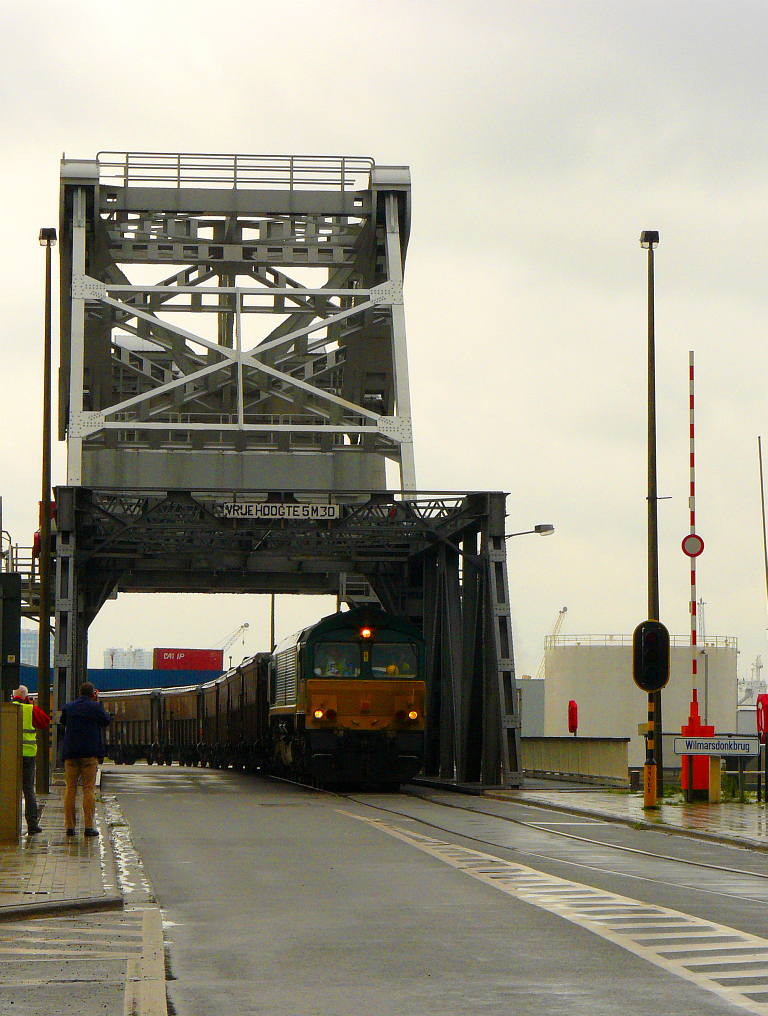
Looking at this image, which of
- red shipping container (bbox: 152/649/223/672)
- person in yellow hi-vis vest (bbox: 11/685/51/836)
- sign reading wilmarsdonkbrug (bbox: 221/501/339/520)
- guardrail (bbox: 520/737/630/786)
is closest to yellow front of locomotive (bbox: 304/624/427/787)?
sign reading wilmarsdonkbrug (bbox: 221/501/339/520)

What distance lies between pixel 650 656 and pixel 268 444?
22.2 metres

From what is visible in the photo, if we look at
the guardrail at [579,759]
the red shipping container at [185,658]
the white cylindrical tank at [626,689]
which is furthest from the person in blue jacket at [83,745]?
the red shipping container at [185,658]

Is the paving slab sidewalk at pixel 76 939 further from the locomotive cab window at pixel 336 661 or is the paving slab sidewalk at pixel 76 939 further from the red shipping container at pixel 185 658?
the red shipping container at pixel 185 658

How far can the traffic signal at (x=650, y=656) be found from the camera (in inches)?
901

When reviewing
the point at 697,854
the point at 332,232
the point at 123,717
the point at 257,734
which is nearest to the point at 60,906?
the point at 697,854

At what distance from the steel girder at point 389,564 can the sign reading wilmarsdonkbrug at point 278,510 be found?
36 cm

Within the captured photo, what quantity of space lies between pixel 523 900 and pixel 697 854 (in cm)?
504

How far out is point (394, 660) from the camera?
3008 centimetres

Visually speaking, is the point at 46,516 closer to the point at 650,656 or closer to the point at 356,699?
the point at 356,699

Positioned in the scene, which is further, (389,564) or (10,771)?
(389,564)

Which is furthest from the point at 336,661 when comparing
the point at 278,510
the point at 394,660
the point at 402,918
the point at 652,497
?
the point at 402,918

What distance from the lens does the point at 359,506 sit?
32469mm

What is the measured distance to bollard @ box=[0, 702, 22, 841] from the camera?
16016 mm

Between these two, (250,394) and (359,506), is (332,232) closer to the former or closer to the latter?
(250,394)
